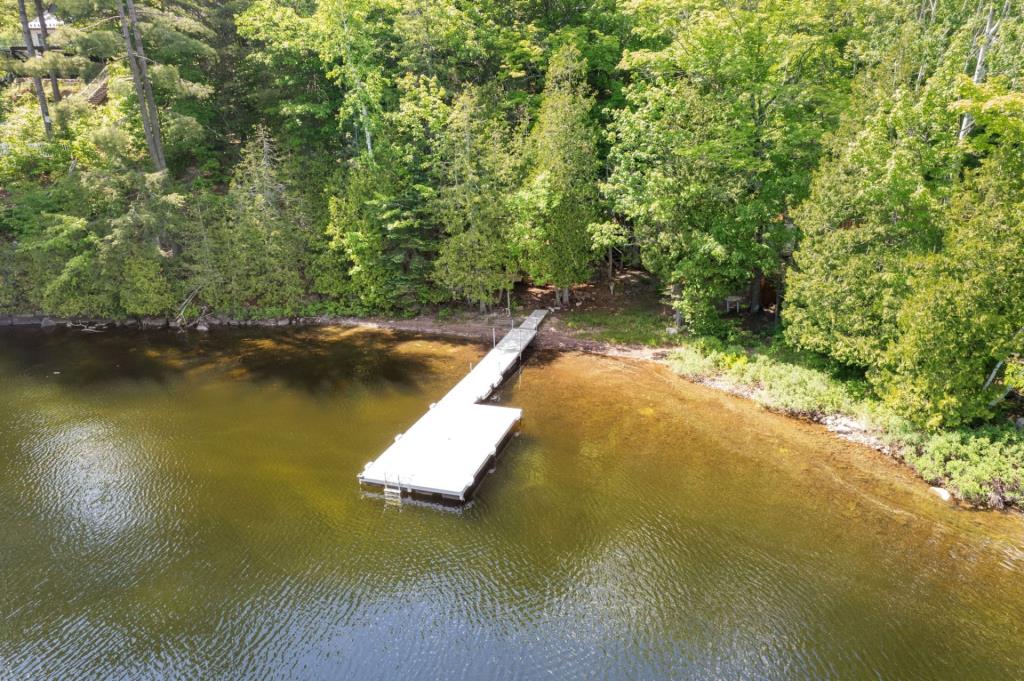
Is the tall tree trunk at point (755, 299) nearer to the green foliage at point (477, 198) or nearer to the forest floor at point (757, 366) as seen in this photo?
Answer: the forest floor at point (757, 366)

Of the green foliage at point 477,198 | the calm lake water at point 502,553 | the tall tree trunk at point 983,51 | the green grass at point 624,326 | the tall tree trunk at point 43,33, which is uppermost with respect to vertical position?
the tall tree trunk at point 43,33

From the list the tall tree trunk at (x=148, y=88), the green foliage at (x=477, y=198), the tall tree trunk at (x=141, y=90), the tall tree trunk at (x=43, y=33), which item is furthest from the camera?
the tall tree trunk at (x=43, y=33)

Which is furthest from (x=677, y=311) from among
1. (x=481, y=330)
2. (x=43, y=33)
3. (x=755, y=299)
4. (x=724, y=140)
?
(x=43, y=33)

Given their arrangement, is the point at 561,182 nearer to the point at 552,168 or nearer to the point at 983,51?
the point at 552,168

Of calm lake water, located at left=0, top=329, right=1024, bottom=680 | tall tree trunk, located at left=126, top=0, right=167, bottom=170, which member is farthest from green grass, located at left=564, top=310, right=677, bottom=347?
tall tree trunk, located at left=126, top=0, right=167, bottom=170

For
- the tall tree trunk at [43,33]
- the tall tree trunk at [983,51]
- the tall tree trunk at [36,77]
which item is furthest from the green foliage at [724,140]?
the tall tree trunk at [36,77]

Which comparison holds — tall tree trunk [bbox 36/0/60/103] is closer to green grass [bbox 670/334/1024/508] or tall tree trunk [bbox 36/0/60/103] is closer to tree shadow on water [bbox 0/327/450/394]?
tree shadow on water [bbox 0/327/450/394]

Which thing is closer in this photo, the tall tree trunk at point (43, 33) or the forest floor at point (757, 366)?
the forest floor at point (757, 366)

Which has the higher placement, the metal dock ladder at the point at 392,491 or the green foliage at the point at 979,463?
the green foliage at the point at 979,463
